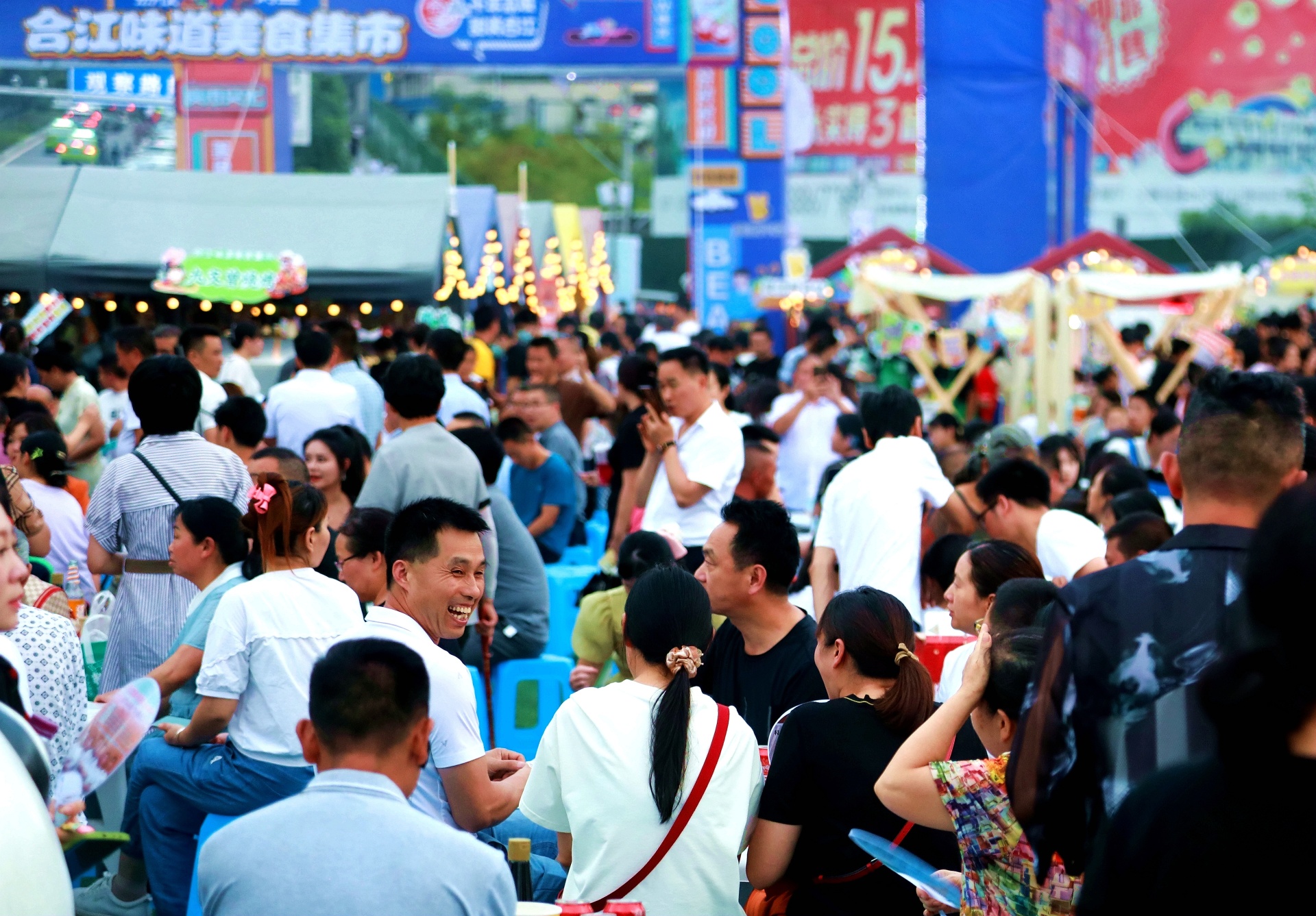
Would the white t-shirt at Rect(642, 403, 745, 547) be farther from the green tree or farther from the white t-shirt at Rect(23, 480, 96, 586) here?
the green tree

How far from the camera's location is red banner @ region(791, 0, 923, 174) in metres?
25.3

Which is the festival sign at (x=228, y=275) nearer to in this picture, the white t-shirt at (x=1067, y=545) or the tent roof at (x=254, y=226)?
the tent roof at (x=254, y=226)

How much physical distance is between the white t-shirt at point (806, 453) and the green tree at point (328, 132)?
14.5 metres

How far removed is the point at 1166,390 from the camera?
459 inches

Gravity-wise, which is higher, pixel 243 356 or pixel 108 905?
pixel 243 356

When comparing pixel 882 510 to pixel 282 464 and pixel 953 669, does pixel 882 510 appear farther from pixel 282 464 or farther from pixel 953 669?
pixel 282 464

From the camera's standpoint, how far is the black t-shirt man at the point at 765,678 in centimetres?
357

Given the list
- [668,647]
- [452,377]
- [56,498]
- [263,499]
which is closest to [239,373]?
[452,377]

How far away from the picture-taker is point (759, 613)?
370 centimetres

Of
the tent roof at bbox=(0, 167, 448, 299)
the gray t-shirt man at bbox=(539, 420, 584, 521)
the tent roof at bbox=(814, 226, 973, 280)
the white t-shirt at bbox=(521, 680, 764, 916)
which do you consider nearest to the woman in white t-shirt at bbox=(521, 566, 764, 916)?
the white t-shirt at bbox=(521, 680, 764, 916)

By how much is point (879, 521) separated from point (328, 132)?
24.4 metres

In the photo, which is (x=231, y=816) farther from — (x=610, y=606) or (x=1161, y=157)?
(x=1161, y=157)

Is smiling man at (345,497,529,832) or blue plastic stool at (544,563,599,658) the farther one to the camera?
blue plastic stool at (544,563,599,658)

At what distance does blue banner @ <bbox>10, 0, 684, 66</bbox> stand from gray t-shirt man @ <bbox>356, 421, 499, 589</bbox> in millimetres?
11331
